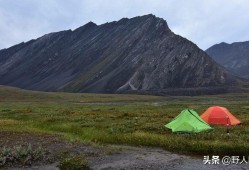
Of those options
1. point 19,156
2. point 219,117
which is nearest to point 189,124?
point 219,117

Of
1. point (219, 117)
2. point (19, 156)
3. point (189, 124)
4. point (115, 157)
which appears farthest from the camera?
point (219, 117)

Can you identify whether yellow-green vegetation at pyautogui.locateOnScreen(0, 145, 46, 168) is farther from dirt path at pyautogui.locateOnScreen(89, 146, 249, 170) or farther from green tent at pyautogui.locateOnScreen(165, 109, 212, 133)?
green tent at pyautogui.locateOnScreen(165, 109, 212, 133)

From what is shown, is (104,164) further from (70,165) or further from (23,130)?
(23,130)

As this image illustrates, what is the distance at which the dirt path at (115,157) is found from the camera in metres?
20.7

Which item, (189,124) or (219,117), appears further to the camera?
(219,117)

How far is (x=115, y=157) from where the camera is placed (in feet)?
76.8

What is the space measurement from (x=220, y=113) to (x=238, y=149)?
10.8 metres

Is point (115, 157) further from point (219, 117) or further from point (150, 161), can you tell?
point (219, 117)

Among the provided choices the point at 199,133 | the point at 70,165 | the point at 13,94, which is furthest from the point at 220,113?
the point at 13,94

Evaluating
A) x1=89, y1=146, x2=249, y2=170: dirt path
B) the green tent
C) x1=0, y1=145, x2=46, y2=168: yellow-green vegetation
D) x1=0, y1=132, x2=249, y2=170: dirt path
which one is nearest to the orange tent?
the green tent

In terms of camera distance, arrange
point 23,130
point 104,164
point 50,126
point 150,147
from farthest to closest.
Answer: point 50,126, point 23,130, point 150,147, point 104,164

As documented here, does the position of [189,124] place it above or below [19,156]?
above

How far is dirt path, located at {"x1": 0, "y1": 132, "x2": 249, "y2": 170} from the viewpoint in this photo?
2069cm

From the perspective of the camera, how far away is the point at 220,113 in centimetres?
3409
